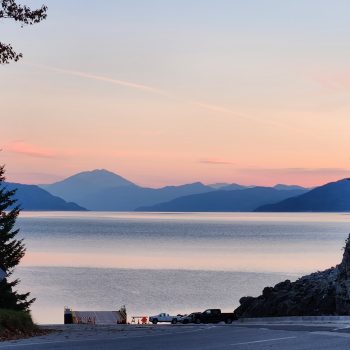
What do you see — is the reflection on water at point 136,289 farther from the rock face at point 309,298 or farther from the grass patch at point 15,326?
the grass patch at point 15,326

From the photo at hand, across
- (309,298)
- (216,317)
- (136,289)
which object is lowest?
(216,317)

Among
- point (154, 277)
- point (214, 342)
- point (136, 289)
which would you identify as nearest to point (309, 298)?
point (214, 342)

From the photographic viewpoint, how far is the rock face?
46.4m

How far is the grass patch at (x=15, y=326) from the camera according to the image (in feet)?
65.2

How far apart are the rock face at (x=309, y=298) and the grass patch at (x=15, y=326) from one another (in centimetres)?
2484

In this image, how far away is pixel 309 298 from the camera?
54.1 meters

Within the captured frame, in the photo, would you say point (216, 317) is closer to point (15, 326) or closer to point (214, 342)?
point (15, 326)

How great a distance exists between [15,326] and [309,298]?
118ft

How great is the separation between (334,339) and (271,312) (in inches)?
1599

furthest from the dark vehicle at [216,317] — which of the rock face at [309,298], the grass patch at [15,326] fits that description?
the grass patch at [15,326]

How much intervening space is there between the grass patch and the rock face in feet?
81.5

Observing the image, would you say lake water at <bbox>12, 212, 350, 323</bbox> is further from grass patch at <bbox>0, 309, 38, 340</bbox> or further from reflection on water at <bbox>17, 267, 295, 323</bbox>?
grass patch at <bbox>0, 309, 38, 340</bbox>

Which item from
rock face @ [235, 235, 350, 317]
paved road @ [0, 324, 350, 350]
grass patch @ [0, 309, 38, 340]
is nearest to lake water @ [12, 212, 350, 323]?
rock face @ [235, 235, 350, 317]

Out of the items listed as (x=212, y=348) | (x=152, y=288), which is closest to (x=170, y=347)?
(x=212, y=348)
